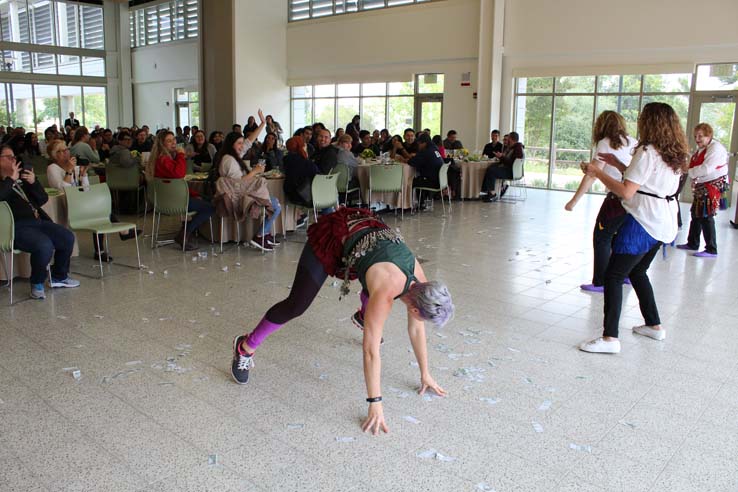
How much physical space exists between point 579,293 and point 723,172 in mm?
2847

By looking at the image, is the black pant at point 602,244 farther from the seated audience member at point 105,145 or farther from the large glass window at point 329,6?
the large glass window at point 329,6

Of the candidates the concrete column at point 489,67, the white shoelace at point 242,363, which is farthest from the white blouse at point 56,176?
the concrete column at point 489,67

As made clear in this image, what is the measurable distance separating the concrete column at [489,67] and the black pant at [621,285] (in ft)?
34.8

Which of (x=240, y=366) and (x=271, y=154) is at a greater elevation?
(x=271, y=154)

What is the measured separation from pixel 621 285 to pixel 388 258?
2.05 metres

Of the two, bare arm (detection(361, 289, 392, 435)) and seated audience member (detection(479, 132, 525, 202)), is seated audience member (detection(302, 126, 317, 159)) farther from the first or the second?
bare arm (detection(361, 289, 392, 435))

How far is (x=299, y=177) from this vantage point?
779cm

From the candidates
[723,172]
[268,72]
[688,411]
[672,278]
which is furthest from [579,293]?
[268,72]

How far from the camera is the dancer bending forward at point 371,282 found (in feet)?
8.92

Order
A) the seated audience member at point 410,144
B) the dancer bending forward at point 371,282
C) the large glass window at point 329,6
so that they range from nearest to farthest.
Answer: the dancer bending forward at point 371,282 < the seated audience member at point 410,144 < the large glass window at point 329,6

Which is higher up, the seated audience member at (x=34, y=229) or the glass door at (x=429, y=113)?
the glass door at (x=429, y=113)

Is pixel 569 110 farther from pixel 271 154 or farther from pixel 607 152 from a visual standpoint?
pixel 607 152

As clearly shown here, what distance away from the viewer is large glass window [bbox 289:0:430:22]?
16.5 meters

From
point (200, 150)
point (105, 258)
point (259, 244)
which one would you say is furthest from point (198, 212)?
point (200, 150)
